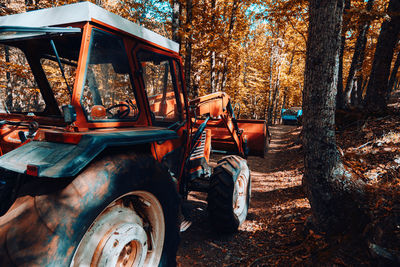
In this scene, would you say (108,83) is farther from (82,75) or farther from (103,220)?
(103,220)

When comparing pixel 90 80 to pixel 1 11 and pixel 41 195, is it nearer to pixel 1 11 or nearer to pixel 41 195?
pixel 41 195

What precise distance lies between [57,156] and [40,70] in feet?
5.29

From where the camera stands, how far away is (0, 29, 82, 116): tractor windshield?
87.9 inches

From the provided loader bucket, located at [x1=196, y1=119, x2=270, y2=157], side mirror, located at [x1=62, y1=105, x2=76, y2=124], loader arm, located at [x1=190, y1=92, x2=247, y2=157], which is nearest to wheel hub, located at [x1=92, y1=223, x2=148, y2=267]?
side mirror, located at [x1=62, y1=105, x2=76, y2=124]

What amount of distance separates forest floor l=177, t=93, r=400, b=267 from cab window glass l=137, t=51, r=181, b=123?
188cm

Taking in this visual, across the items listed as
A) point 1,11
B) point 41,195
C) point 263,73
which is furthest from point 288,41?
point 41,195

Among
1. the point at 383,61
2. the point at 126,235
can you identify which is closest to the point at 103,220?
the point at 126,235

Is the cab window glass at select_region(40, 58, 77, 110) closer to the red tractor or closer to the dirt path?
the red tractor

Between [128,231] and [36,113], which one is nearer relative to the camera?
[128,231]

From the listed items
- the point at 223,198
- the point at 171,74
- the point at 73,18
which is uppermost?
the point at 73,18

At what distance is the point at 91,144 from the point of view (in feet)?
5.55

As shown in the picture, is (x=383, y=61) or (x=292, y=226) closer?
(x=292, y=226)

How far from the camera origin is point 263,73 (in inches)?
984

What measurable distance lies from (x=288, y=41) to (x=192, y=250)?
22637 millimetres
